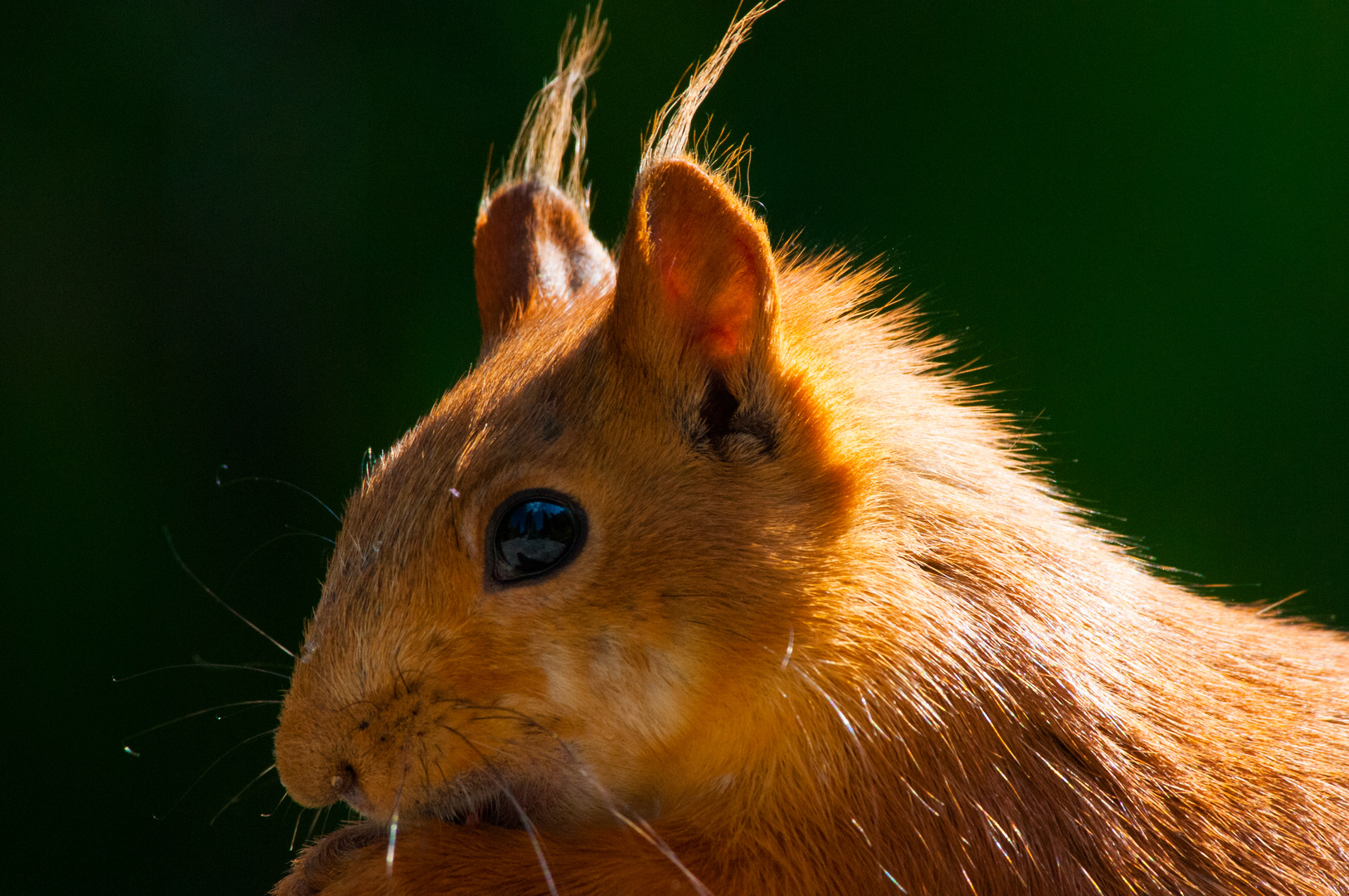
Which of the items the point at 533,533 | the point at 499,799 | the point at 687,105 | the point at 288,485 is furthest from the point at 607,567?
the point at 288,485

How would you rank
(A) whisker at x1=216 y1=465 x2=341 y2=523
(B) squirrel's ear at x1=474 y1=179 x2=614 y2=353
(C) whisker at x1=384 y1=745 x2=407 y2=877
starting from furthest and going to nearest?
(B) squirrel's ear at x1=474 y1=179 x2=614 y2=353
(A) whisker at x1=216 y1=465 x2=341 y2=523
(C) whisker at x1=384 y1=745 x2=407 y2=877

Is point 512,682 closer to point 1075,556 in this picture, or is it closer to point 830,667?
point 830,667

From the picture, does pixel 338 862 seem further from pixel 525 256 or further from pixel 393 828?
pixel 525 256

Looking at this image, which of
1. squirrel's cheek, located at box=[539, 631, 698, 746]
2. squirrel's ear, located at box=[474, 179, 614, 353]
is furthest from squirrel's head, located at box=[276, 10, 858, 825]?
squirrel's ear, located at box=[474, 179, 614, 353]

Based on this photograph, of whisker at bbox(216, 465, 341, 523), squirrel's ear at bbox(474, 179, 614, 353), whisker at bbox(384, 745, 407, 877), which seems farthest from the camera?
squirrel's ear at bbox(474, 179, 614, 353)

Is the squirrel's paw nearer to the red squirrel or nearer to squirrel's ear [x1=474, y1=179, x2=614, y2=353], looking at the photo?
the red squirrel

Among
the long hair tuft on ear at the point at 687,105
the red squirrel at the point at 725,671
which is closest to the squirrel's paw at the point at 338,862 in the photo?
the red squirrel at the point at 725,671
